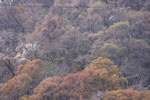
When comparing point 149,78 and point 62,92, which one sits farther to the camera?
point 149,78

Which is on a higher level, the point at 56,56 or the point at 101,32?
the point at 101,32

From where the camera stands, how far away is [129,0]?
22.9 meters

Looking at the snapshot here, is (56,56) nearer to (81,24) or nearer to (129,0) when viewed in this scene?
(81,24)

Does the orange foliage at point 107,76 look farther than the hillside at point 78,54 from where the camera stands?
Yes

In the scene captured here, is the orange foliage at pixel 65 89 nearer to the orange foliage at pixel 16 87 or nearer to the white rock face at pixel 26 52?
the orange foliage at pixel 16 87

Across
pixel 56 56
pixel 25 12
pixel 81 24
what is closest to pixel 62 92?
pixel 56 56

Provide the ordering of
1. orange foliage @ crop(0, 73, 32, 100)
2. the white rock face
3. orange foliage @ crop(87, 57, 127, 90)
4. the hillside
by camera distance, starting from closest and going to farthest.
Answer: the hillside → orange foliage @ crop(0, 73, 32, 100) → orange foliage @ crop(87, 57, 127, 90) → the white rock face

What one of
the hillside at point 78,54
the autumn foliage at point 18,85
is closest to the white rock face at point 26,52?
the hillside at point 78,54

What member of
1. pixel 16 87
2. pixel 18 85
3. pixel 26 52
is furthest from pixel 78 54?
pixel 16 87

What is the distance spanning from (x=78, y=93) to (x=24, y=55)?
7734mm

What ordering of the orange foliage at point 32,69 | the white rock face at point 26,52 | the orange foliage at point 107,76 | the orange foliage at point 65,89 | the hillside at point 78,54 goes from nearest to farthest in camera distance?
1. the orange foliage at point 65,89
2. the hillside at point 78,54
3. the orange foliage at point 107,76
4. the orange foliage at point 32,69
5. the white rock face at point 26,52

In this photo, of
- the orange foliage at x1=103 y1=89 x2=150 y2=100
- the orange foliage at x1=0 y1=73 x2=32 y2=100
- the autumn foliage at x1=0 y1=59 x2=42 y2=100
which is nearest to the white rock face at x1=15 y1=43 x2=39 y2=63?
Result: the autumn foliage at x1=0 y1=59 x2=42 y2=100

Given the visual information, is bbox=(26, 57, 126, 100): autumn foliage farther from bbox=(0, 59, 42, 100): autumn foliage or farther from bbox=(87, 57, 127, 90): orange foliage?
bbox=(0, 59, 42, 100): autumn foliage

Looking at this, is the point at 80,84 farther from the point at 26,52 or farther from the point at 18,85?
the point at 26,52
